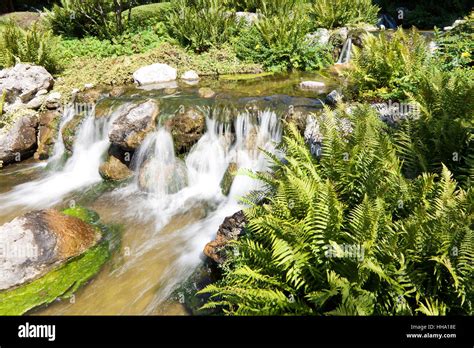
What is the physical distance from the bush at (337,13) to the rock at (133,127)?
9920 mm

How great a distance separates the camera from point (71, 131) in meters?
11.0

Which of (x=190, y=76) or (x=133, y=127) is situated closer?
(x=133, y=127)

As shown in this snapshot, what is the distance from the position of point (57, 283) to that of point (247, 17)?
47.5 feet

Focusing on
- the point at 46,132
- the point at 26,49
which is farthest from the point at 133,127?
the point at 26,49

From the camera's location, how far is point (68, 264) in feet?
21.1

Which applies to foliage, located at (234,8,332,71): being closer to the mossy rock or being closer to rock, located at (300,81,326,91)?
rock, located at (300,81,326,91)

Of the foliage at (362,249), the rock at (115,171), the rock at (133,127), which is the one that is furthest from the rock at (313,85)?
the foliage at (362,249)

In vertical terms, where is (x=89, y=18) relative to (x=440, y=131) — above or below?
above

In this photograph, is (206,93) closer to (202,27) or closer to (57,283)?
(202,27)

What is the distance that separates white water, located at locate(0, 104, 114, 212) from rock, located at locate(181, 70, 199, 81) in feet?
12.9

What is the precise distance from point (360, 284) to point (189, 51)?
13617 millimetres

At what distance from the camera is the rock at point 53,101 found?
11.9 meters

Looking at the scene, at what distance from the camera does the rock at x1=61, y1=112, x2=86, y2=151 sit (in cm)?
1095

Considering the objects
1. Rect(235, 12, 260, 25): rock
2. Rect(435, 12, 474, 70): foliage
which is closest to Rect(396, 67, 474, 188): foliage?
Rect(435, 12, 474, 70): foliage
